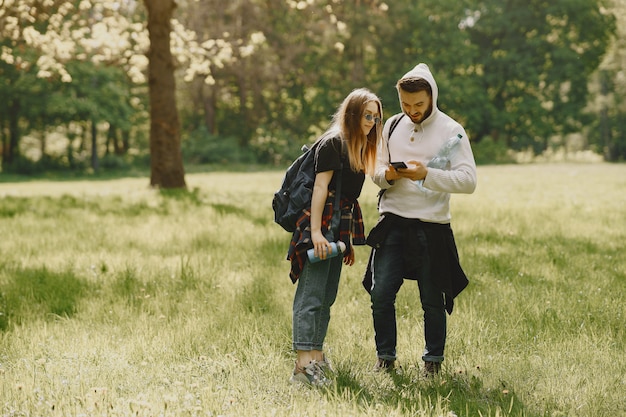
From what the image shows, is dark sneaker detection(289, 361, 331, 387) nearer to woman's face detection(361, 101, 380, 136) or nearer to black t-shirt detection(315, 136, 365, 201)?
black t-shirt detection(315, 136, 365, 201)

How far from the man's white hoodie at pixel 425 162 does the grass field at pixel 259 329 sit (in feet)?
3.05

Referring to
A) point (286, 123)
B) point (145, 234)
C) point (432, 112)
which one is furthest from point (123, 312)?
point (286, 123)

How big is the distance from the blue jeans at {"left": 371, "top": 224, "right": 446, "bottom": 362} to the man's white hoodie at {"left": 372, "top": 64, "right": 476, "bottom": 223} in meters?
0.15

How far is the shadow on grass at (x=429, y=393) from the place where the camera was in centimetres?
291

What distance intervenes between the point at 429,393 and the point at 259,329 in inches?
54.2

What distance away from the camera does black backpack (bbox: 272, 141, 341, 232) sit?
332cm

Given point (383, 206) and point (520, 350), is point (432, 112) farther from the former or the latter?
point (520, 350)

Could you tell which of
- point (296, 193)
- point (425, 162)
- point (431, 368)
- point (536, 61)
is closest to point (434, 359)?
point (431, 368)

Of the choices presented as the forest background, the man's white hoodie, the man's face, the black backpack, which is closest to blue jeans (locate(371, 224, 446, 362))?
the man's white hoodie

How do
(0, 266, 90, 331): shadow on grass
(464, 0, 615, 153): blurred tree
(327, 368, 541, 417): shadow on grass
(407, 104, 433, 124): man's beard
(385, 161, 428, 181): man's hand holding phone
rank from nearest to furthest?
(327, 368, 541, 417): shadow on grass, (385, 161, 428, 181): man's hand holding phone, (407, 104, 433, 124): man's beard, (0, 266, 90, 331): shadow on grass, (464, 0, 615, 153): blurred tree

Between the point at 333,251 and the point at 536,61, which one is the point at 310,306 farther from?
the point at 536,61

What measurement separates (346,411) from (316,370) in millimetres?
519

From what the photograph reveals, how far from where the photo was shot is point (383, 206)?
3.56 metres

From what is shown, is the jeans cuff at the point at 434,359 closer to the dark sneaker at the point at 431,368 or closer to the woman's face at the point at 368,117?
the dark sneaker at the point at 431,368
